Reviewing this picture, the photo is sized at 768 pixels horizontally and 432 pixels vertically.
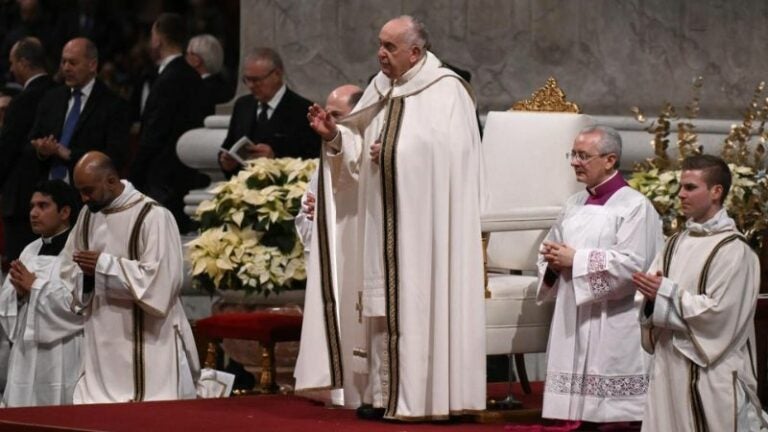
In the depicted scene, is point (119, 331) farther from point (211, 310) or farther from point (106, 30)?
point (106, 30)

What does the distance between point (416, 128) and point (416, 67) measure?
28 cm

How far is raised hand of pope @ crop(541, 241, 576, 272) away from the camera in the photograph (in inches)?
385

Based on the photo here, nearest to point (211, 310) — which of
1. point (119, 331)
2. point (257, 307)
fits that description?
point (257, 307)

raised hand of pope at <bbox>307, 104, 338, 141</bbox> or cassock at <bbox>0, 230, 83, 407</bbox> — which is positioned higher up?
raised hand of pope at <bbox>307, 104, 338, 141</bbox>

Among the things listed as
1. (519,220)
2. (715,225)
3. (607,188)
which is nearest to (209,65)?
(519,220)

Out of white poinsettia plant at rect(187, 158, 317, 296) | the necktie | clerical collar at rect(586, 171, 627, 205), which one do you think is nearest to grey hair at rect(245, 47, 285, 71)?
white poinsettia plant at rect(187, 158, 317, 296)

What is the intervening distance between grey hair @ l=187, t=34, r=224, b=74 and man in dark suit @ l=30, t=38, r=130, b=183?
1.44 m

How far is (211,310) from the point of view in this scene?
13.2m

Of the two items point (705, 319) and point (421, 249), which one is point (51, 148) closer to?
point (421, 249)

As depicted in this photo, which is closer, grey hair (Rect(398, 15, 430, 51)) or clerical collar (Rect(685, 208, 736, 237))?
clerical collar (Rect(685, 208, 736, 237))

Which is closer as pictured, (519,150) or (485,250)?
(485,250)

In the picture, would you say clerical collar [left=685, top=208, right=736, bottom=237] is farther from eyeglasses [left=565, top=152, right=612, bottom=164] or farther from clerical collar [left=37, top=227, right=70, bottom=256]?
clerical collar [left=37, top=227, right=70, bottom=256]

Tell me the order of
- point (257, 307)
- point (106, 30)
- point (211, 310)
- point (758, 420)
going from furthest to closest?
point (106, 30)
point (211, 310)
point (257, 307)
point (758, 420)

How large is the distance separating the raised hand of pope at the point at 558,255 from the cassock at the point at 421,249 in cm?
30
